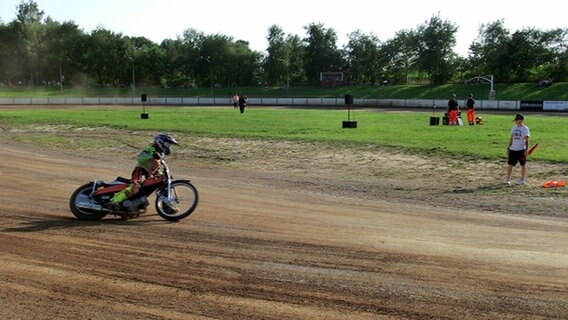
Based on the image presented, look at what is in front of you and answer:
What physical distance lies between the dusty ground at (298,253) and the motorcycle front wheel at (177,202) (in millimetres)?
185

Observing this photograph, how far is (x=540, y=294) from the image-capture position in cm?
635

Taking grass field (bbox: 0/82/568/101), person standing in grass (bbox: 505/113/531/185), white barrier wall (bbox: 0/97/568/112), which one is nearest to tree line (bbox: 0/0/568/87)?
grass field (bbox: 0/82/568/101)

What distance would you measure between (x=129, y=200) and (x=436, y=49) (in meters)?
89.8

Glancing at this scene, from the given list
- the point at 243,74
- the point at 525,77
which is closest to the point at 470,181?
the point at 525,77

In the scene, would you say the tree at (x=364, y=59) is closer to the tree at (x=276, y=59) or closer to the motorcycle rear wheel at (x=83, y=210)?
the tree at (x=276, y=59)

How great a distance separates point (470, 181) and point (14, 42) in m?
115

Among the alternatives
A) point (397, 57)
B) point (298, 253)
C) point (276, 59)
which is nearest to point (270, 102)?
point (276, 59)

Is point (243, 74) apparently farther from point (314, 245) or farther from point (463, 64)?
point (314, 245)

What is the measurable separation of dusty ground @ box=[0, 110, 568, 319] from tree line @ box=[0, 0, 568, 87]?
82739 millimetres

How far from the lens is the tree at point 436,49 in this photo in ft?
302

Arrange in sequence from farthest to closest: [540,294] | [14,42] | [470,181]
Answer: [14,42], [470,181], [540,294]

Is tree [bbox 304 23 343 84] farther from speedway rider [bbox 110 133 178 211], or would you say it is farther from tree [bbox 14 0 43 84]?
speedway rider [bbox 110 133 178 211]

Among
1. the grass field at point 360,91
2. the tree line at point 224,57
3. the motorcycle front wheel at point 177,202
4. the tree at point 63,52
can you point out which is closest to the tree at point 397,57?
the tree line at point 224,57

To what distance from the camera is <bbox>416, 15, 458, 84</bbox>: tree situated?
92000 millimetres
